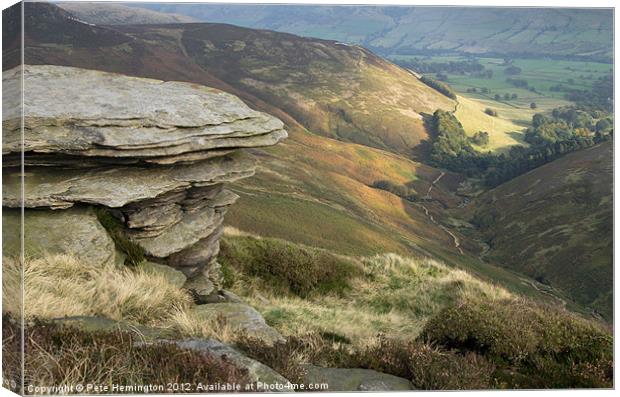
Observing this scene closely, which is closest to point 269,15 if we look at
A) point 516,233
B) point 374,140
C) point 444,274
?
point 444,274

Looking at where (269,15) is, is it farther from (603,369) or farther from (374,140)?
(374,140)

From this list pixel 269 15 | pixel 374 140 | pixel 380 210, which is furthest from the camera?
pixel 374 140

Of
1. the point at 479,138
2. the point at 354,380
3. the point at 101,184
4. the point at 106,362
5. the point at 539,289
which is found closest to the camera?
the point at 106,362

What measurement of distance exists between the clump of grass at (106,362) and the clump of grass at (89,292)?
2.47 ft

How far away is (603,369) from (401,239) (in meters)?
18.8

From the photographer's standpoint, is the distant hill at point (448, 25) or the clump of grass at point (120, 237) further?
the clump of grass at point (120, 237)

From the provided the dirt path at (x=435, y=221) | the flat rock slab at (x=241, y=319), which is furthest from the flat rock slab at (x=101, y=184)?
the dirt path at (x=435, y=221)

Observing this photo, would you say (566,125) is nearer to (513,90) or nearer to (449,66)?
(513,90)

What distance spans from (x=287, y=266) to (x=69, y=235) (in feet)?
20.3

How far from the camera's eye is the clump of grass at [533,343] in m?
9.16

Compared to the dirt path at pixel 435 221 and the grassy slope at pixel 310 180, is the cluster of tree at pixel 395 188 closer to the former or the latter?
the grassy slope at pixel 310 180

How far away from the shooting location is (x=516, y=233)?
2847 centimetres

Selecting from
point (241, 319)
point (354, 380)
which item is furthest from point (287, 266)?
point (354, 380)

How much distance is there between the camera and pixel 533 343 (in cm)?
942
